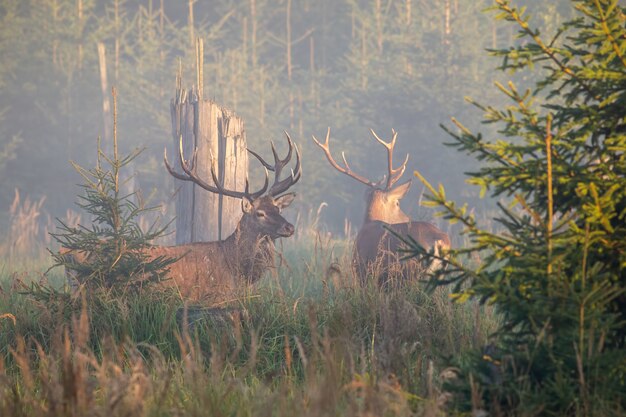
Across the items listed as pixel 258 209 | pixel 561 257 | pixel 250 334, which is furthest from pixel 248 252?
pixel 561 257

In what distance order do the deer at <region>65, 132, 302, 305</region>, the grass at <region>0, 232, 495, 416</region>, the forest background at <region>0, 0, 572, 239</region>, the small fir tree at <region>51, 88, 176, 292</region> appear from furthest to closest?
the forest background at <region>0, 0, 572, 239</region>
the deer at <region>65, 132, 302, 305</region>
the small fir tree at <region>51, 88, 176, 292</region>
the grass at <region>0, 232, 495, 416</region>

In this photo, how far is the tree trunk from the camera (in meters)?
9.44

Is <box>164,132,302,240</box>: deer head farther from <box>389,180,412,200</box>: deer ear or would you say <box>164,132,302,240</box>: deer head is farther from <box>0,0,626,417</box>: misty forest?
<box>389,180,412,200</box>: deer ear

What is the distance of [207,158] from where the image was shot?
9.46 m

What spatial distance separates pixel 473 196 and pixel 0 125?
17611mm

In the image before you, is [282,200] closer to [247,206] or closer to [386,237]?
[247,206]

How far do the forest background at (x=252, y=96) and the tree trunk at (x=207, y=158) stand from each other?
30.8ft

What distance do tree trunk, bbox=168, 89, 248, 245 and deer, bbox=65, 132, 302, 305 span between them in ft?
1.50

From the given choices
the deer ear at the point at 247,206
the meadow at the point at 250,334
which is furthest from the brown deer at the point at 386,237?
the deer ear at the point at 247,206

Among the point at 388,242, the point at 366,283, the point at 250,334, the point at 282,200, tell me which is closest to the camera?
the point at 250,334

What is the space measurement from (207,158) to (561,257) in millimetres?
6436

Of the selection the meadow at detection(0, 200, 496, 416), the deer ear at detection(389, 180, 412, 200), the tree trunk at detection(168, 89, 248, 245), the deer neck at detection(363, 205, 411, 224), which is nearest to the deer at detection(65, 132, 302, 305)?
the tree trunk at detection(168, 89, 248, 245)

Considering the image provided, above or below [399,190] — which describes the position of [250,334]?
below

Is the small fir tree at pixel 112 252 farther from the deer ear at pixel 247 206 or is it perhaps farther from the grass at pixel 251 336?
the deer ear at pixel 247 206
